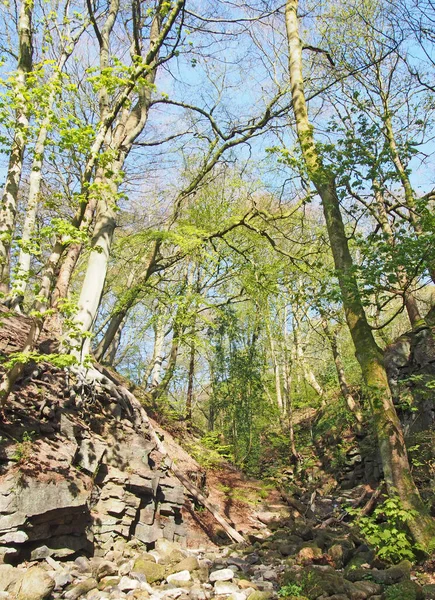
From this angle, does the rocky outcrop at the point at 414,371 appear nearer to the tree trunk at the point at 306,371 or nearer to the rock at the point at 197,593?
the tree trunk at the point at 306,371

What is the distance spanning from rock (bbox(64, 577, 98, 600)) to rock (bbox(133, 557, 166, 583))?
69cm

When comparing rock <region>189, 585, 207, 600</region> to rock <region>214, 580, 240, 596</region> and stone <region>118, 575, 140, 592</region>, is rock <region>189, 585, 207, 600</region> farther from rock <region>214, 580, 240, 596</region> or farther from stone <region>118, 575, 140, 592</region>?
stone <region>118, 575, 140, 592</region>

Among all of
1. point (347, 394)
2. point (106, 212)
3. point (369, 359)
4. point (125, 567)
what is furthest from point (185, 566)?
point (347, 394)

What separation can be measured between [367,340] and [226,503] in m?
5.65

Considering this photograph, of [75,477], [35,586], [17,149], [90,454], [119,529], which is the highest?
[17,149]

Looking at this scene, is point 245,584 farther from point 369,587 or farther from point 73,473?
point 73,473

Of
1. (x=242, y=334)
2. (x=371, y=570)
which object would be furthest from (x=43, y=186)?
(x=371, y=570)

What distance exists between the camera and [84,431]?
257 inches

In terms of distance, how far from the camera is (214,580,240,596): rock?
4650mm

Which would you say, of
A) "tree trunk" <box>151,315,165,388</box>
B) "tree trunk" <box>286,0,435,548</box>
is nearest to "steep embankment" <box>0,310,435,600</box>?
"tree trunk" <box>286,0,435,548</box>

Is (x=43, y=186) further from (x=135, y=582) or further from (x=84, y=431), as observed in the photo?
(x=135, y=582)

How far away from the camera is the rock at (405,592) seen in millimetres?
3852

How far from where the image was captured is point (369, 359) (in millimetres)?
6215

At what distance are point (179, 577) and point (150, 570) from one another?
1.23 ft
